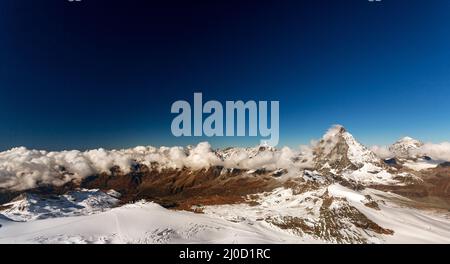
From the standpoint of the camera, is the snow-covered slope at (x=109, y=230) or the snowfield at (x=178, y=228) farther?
the snowfield at (x=178, y=228)

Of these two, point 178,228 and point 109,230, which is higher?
point 109,230

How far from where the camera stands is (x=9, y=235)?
27.5 m

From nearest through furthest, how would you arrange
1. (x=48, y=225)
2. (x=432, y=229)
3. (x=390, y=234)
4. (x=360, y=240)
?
1. (x=48, y=225)
2. (x=360, y=240)
3. (x=390, y=234)
4. (x=432, y=229)

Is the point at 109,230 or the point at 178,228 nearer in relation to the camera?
the point at 109,230

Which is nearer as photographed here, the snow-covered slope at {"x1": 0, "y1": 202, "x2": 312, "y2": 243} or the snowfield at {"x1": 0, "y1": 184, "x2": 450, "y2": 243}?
the snow-covered slope at {"x1": 0, "y1": 202, "x2": 312, "y2": 243}
